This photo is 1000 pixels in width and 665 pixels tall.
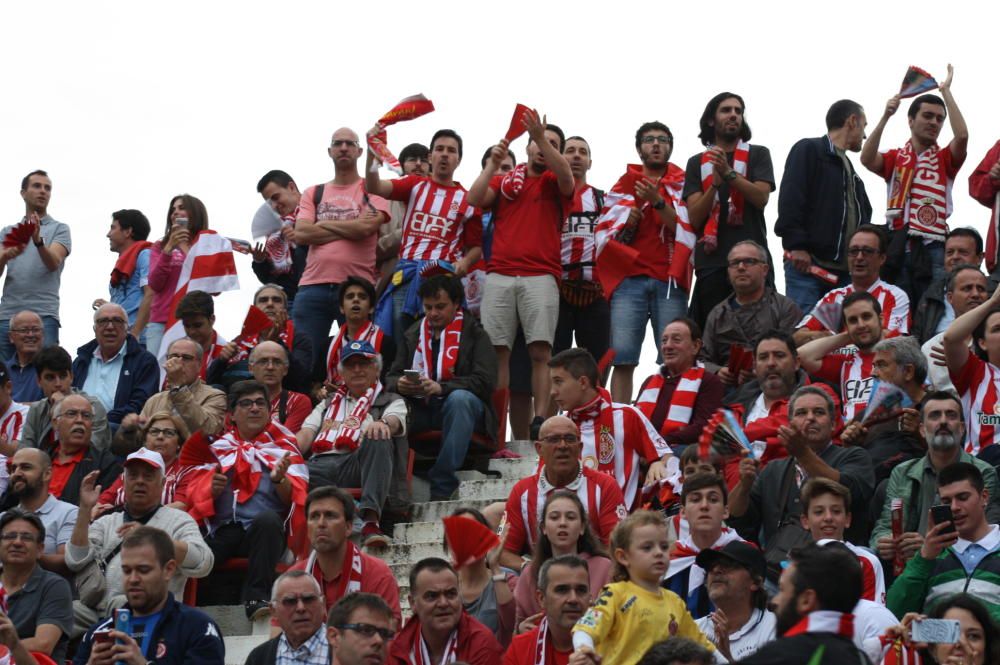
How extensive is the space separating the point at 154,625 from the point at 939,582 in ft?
12.7

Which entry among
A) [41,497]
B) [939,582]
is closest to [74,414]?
[41,497]

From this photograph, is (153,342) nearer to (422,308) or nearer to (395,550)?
(422,308)

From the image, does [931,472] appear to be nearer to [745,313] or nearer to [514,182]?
[745,313]

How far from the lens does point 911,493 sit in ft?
32.1

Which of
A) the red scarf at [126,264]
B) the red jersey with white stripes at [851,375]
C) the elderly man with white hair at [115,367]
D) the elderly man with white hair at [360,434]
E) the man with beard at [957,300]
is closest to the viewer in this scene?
the man with beard at [957,300]

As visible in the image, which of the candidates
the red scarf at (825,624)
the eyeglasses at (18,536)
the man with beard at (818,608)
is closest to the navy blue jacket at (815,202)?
the eyeglasses at (18,536)

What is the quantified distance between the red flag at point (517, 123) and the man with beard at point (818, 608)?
23.7 feet

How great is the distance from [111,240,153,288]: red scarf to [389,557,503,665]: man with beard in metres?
6.45

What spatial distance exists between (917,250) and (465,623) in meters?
5.66

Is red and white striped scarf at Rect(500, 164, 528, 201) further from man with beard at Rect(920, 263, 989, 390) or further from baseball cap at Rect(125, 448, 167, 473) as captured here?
baseball cap at Rect(125, 448, 167, 473)

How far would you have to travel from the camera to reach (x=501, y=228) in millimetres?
13492

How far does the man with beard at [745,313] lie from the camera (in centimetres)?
1257

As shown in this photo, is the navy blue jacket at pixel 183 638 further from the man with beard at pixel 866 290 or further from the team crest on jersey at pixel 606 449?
the man with beard at pixel 866 290

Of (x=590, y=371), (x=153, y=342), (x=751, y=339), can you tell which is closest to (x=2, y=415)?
(x=153, y=342)
